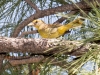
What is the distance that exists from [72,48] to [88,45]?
55mm

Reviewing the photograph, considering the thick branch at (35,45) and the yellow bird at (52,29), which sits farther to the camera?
the yellow bird at (52,29)

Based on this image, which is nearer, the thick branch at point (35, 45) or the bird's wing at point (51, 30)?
the thick branch at point (35, 45)

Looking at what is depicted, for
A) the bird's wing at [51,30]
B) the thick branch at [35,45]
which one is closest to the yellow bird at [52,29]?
the bird's wing at [51,30]

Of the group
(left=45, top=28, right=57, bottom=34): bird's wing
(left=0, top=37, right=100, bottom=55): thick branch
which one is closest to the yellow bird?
(left=45, top=28, right=57, bottom=34): bird's wing

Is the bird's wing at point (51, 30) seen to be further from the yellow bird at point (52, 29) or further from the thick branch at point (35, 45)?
the thick branch at point (35, 45)

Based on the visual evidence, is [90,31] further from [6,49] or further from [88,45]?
[6,49]

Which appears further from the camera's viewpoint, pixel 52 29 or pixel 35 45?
pixel 52 29

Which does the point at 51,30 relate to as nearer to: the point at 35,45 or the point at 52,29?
the point at 52,29

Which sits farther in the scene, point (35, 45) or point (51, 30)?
point (51, 30)

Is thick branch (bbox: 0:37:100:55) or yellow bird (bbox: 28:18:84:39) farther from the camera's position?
yellow bird (bbox: 28:18:84:39)

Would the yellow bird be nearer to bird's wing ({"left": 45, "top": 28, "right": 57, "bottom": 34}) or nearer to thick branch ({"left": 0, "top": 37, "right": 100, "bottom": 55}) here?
bird's wing ({"left": 45, "top": 28, "right": 57, "bottom": 34})

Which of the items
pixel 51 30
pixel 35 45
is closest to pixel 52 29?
pixel 51 30

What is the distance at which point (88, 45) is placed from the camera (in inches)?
27.0

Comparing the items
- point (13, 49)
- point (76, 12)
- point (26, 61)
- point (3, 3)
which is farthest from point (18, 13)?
point (13, 49)
